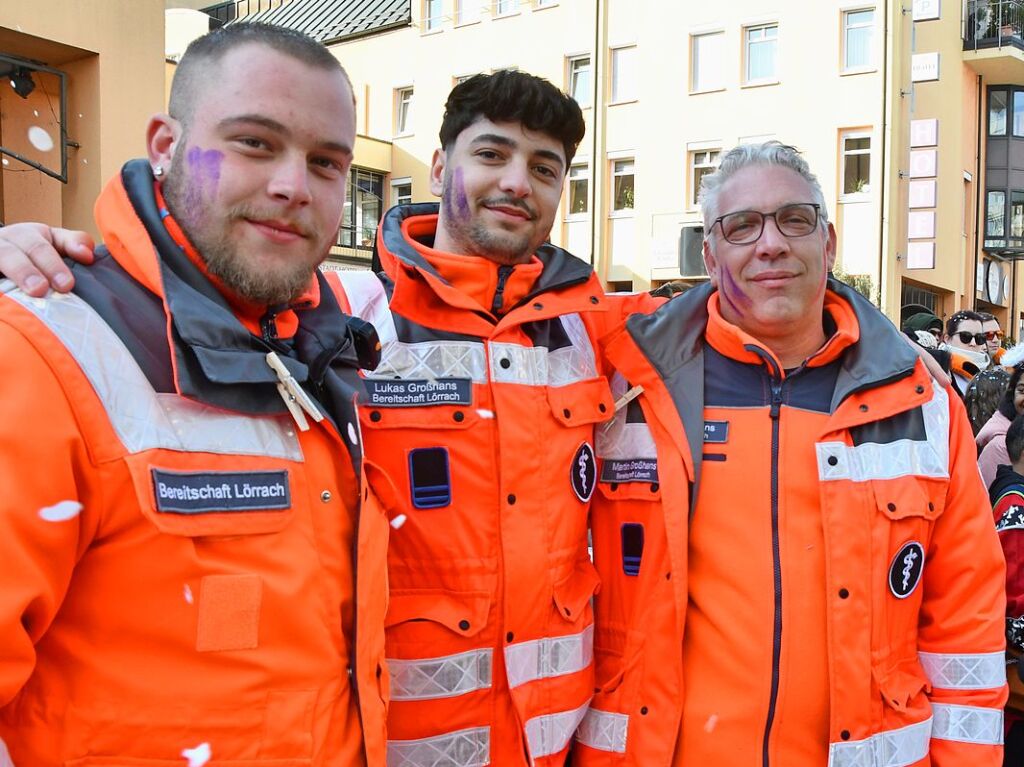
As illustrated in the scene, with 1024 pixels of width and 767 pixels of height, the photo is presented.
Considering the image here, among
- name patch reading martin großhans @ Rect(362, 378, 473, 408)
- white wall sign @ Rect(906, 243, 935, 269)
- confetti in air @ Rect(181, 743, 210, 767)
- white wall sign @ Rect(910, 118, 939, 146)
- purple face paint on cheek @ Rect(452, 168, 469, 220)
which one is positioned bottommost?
confetti in air @ Rect(181, 743, 210, 767)

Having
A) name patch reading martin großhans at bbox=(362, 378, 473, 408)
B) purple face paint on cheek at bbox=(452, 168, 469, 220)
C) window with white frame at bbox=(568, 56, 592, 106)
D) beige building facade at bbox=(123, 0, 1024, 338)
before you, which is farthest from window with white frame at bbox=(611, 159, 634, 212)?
name patch reading martin großhans at bbox=(362, 378, 473, 408)

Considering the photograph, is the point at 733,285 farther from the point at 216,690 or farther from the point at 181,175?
the point at 216,690

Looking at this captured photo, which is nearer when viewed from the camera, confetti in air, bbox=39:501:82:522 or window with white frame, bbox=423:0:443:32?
confetti in air, bbox=39:501:82:522

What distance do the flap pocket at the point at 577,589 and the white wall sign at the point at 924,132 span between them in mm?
19513

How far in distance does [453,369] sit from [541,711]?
929 mm

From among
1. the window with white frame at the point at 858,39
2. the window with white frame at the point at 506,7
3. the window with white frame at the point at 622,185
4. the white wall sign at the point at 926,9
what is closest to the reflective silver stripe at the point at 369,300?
the window with white frame at the point at 858,39

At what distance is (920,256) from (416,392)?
742 inches

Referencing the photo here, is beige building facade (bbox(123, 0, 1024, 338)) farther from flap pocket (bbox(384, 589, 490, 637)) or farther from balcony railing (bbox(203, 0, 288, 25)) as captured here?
flap pocket (bbox(384, 589, 490, 637))

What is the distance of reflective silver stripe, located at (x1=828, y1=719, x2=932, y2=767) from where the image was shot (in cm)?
224

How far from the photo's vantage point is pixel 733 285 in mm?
2602

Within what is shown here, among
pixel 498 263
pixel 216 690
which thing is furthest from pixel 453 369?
pixel 216 690

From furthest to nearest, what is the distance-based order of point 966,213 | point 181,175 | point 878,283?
1. point 966,213
2. point 878,283
3. point 181,175

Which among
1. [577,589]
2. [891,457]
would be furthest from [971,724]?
[577,589]

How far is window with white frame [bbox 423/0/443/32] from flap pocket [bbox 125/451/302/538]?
77.9 feet
